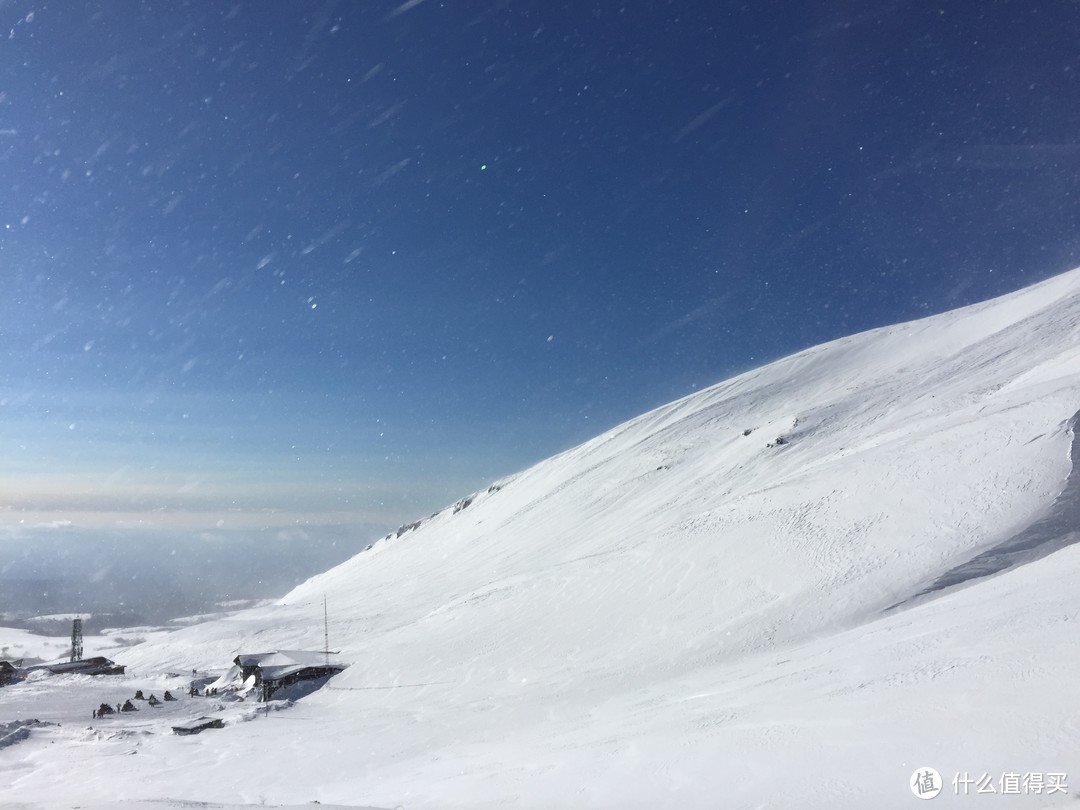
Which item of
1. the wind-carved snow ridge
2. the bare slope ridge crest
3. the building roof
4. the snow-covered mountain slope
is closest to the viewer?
the snow-covered mountain slope

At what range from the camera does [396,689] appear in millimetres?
28422

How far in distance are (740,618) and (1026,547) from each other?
27.8ft

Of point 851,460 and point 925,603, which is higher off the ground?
point 851,460

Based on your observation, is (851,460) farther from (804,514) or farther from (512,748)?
(512,748)

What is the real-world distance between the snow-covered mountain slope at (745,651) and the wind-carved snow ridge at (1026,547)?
0.11 meters

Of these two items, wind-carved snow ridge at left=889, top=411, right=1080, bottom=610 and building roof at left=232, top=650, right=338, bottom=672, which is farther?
building roof at left=232, top=650, right=338, bottom=672

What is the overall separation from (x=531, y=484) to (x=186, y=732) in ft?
220

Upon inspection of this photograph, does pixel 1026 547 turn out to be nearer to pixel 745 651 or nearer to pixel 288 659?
pixel 745 651

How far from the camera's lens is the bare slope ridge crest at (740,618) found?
38.6 ft

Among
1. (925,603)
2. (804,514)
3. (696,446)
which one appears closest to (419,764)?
(925,603)

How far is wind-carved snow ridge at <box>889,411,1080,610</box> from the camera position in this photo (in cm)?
2028

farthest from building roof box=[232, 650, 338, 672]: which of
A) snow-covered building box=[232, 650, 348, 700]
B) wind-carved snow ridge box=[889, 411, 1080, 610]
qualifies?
wind-carved snow ridge box=[889, 411, 1080, 610]

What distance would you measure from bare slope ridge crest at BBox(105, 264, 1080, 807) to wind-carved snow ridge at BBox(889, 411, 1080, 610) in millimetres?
239

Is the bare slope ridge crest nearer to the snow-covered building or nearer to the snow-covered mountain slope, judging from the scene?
the snow-covered mountain slope
